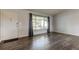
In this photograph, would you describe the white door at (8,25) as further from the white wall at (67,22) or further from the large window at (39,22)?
the white wall at (67,22)

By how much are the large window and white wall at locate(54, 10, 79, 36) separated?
1282 millimetres

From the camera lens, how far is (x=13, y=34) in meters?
5.61

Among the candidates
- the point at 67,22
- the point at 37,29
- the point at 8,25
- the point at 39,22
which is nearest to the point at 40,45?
the point at 8,25

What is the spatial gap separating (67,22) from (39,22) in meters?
2.57

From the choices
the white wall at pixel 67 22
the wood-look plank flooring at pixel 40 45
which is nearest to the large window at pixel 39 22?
the white wall at pixel 67 22

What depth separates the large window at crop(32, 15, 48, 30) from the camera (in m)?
7.35

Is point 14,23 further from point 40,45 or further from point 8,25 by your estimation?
point 40,45

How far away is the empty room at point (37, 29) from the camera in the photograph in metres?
4.20
